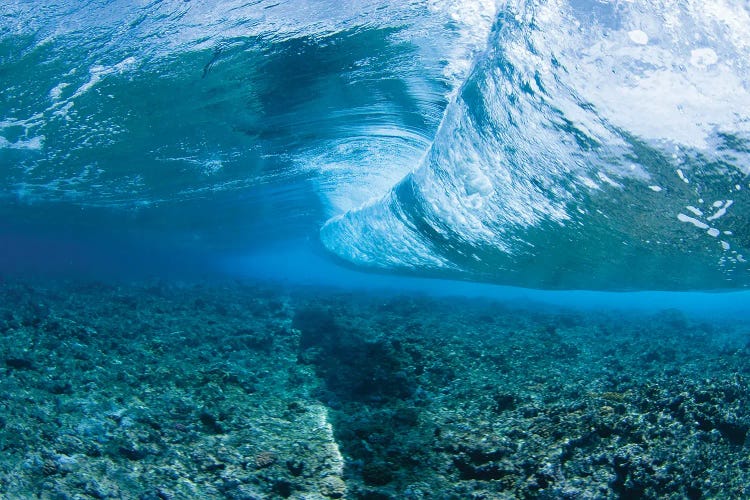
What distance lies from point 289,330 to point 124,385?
5.68 meters

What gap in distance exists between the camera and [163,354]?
26.5 ft

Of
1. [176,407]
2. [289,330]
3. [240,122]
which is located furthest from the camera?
[289,330]

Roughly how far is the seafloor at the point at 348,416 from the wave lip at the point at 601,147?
10.5 ft

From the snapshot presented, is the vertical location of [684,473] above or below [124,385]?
below

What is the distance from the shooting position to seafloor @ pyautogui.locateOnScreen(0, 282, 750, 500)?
3830mm

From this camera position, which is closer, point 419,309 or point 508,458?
point 508,458

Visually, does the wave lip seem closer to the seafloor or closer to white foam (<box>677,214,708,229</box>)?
white foam (<box>677,214,708,229</box>)

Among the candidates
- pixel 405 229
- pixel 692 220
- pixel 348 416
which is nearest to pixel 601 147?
pixel 692 220

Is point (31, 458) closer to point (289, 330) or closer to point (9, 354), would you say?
point (9, 354)

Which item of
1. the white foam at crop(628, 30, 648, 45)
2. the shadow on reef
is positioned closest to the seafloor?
the shadow on reef

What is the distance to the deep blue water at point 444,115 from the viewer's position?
496 cm

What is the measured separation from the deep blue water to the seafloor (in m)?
3.42

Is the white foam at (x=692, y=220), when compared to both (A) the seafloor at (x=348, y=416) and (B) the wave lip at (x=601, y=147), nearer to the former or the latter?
(B) the wave lip at (x=601, y=147)

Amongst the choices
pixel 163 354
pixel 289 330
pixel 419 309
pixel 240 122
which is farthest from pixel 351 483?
pixel 419 309
